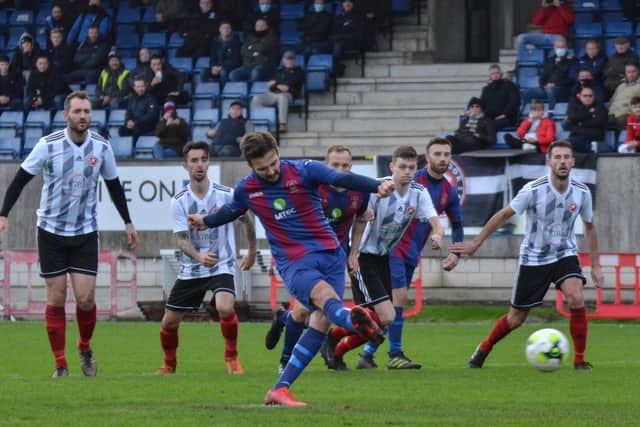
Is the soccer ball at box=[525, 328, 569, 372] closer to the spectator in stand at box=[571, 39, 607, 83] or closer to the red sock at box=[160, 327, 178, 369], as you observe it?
the red sock at box=[160, 327, 178, 369]

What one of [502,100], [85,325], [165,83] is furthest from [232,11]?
[85,325]

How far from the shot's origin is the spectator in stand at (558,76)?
2467 centimetres

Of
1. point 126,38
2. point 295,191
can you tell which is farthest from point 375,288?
point 126,38

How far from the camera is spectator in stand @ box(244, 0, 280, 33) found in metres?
27.8

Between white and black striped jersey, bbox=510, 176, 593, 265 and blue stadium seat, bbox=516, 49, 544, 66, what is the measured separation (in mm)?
12930

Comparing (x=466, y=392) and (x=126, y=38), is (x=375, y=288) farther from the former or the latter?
(x=126, y=38)

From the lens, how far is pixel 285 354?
493 inches

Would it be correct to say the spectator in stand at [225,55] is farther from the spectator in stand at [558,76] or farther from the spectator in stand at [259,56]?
the spectator in stand at [558,76]

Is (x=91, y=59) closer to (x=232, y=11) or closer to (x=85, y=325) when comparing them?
(x=232, y=11)

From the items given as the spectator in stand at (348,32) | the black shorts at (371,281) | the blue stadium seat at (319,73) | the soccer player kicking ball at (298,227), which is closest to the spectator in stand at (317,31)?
the spectator in stand at (348,32)

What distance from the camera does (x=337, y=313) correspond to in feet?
30.1

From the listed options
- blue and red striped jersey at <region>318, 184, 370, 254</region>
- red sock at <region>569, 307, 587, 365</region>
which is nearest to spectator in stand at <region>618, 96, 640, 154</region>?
red sock at <region>569, 307, 587, 365</region>

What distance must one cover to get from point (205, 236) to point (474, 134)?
10.8m

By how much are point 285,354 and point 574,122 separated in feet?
38.2
